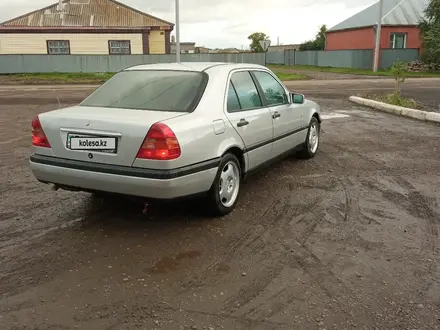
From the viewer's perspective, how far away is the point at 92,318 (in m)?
2.86

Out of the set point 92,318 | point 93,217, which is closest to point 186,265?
point 92,318

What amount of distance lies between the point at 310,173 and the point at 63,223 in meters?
3.44

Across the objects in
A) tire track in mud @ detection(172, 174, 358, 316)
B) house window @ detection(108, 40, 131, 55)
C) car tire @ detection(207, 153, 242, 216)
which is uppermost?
house window @ detection(108, 40, 131, 55)

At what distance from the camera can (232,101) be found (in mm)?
4754

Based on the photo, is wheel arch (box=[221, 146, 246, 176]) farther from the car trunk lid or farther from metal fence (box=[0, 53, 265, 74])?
metal fence (box=[0, 53, 265, 74])

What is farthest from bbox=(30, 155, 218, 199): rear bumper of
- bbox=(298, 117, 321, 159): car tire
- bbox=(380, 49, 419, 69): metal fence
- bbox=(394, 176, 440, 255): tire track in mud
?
bbox=(380, 49, 419, 69): metal fence

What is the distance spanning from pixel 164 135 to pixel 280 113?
7.55 feet

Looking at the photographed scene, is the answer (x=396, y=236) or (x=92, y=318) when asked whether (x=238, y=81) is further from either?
(x=92, y=318)

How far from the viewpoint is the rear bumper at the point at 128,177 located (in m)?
3.83

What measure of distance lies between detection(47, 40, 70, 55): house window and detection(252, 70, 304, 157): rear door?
106 feet

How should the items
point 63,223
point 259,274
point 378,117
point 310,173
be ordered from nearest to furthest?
point 259,274
point 63,223
point 310,173
point 378,117

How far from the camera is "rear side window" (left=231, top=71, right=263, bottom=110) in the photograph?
16.3ft

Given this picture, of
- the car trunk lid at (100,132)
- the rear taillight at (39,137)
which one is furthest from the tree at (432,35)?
the rear taillight at (39,137)

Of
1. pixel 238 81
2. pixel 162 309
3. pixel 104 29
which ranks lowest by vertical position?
pixel 162 309
